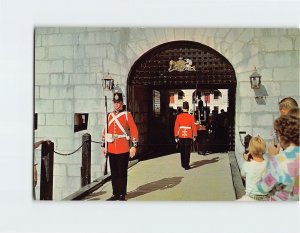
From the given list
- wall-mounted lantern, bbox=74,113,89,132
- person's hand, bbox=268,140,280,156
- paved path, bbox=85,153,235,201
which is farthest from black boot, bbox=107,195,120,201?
person's hand, bbox=268,140,280,156

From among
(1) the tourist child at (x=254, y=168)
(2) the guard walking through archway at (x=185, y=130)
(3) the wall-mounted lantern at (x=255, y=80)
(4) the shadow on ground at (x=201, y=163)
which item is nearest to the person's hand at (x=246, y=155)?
(1) the tourist child at (x=254, y=168)

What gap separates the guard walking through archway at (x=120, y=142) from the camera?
3910 millimetres

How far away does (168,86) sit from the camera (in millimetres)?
3980

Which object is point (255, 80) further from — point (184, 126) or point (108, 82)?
point (108, 82)

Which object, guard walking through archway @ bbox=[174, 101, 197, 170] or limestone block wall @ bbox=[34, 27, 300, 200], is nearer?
limestone block wall @ bbox=[34, 27, 300, 200]

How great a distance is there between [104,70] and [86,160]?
814 millimetres

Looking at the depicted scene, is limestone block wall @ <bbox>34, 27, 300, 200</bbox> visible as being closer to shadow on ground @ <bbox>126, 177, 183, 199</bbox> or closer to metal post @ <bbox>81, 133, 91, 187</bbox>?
metal post @ <bbox>81, 133, 91, 187</bbox>

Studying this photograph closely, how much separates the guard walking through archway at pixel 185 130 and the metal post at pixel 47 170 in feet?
3.60

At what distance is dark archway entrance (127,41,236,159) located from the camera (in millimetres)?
3906

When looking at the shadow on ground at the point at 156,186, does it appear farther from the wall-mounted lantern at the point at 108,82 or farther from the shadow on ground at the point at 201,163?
the wall-mounted lantern at the point at 108,82

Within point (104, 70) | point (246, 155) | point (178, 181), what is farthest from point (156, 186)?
point (104, 70)

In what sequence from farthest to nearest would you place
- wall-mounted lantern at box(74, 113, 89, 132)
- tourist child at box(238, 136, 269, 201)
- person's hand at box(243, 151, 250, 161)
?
1. wall-mounted lantern at box(74, 113, 89, 132)
2. person's hand at box(243, 151, 250, 161)
3. tourist child at box(238, 136, 269, 201)

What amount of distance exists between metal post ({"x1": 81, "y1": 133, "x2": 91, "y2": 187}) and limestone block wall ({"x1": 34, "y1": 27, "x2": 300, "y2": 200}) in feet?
0.13
